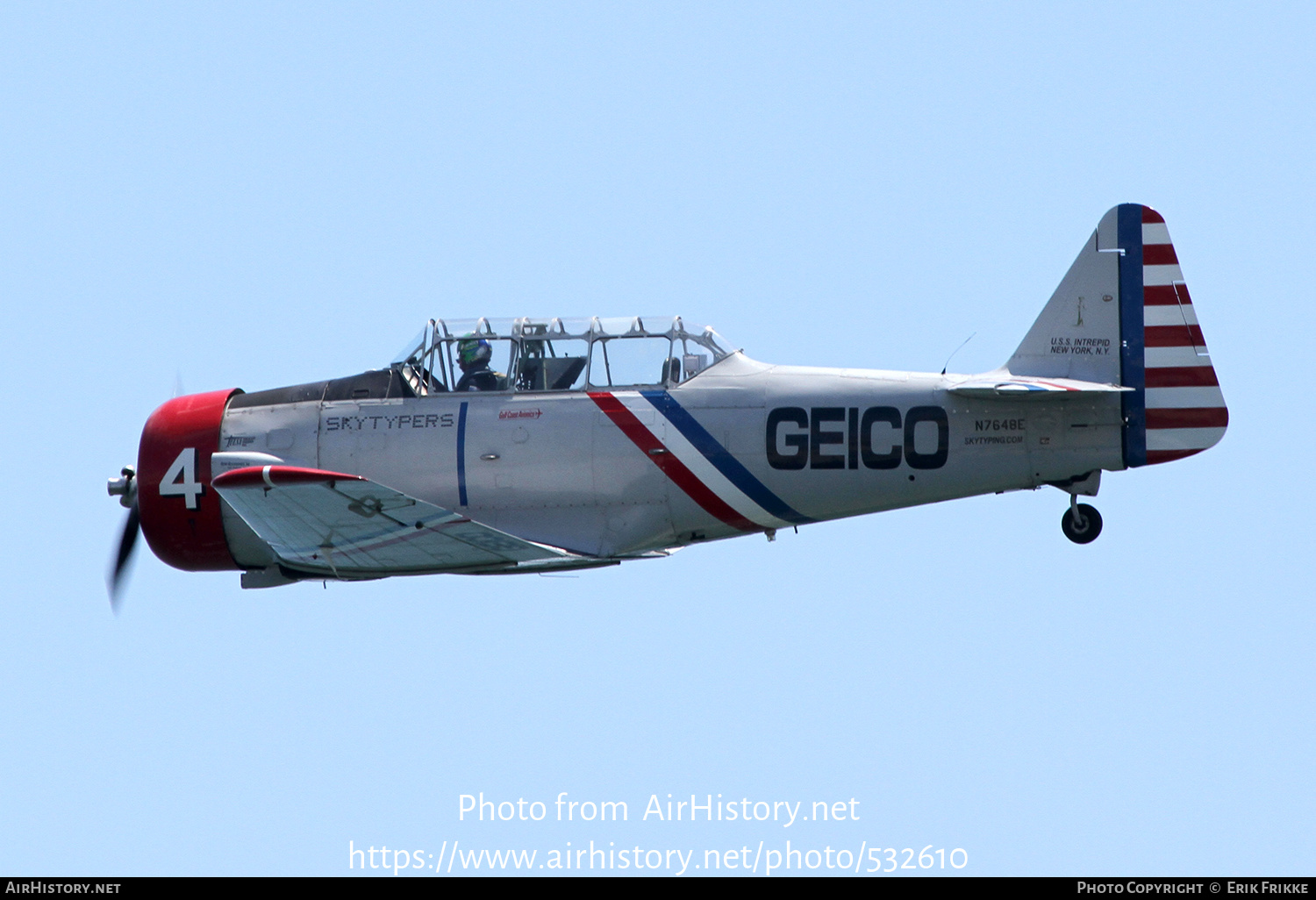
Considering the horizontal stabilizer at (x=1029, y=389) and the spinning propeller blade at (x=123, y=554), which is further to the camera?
the spinning propeller blade at (x=123, y=554)

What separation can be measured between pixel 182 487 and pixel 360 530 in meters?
2.29

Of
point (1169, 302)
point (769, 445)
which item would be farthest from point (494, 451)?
point (1169, 302)

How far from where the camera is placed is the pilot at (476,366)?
15805 millimetres

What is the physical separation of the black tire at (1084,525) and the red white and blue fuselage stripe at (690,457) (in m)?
2.23

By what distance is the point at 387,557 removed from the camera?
15.4 m

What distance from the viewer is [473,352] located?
15883mm

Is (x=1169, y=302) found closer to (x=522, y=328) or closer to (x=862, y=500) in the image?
(x=862, y=500)

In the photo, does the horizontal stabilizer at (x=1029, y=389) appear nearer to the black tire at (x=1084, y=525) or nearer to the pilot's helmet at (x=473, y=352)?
the black tire at (x=1084, y=525)

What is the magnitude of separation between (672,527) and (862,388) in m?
2.01

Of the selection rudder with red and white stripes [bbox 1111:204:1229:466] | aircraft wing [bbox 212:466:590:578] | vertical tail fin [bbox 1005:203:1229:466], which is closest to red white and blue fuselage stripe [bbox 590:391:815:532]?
aircraft wing [bbox 212:466:590:578]

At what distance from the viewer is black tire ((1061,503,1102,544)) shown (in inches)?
602

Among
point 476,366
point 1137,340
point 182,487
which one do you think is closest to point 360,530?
point 476,366

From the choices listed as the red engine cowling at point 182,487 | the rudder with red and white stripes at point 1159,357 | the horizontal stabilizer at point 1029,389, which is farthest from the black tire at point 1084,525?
the red engine cowling at point 182,487
